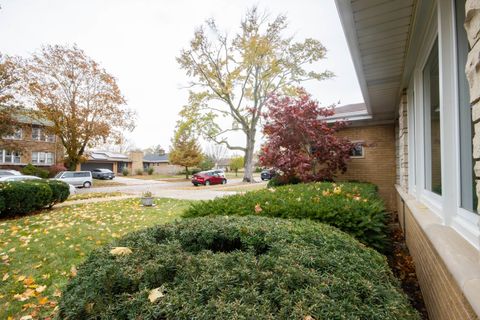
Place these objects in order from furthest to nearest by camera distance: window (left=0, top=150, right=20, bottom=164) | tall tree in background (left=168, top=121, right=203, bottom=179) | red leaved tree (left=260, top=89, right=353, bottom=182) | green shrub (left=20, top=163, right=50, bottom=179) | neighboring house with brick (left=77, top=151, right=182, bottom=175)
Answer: neighboring house with brick (left=77, top=151, right=182, bottom=175) → tall tree in background (left=168, top=121, right=203, bottom=179) → window (left=0, top=150, right=20, bottom=164) → green shrub (left=20, top=163, right=50, bottom=179) → red leaved tree (left=260, top=89, right=353, bottom=182)

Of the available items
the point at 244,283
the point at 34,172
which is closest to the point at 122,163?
the point at 34,172

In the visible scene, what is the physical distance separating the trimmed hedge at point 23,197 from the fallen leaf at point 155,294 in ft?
28.3

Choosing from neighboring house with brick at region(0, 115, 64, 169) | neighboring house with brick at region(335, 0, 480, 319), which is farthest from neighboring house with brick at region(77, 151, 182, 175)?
neighboring house with brick at region(335, 0, 480, 319)

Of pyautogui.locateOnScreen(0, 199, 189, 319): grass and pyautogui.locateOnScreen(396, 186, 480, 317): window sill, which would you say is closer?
pyautogui.locateOnScreen(396, 186, 480, 317): window sill

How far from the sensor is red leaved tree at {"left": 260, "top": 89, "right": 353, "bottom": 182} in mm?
8781

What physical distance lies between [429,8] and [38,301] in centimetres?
527

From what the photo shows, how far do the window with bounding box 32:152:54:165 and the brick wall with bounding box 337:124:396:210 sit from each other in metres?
33.8

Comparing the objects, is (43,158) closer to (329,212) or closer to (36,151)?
(36,151)

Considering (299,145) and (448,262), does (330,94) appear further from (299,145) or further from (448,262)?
(448,262)

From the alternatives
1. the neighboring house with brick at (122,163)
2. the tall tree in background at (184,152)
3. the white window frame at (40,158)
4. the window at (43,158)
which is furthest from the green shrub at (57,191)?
the neighboring house with brick at (122,163)

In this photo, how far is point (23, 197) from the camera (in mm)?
7910

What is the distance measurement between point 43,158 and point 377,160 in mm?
34844

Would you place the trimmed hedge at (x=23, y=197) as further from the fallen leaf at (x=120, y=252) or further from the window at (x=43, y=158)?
the window at (x=43, y=158)

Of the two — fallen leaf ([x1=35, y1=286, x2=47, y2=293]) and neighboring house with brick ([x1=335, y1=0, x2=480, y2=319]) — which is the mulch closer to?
neighboring house with brick ([x1=335, y1=0, x2=480, y2=319])
